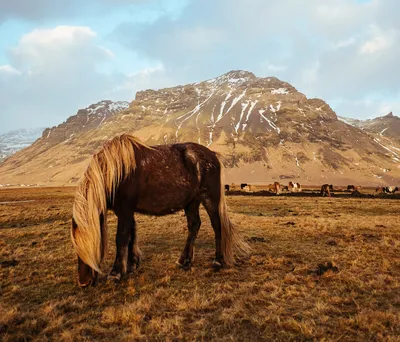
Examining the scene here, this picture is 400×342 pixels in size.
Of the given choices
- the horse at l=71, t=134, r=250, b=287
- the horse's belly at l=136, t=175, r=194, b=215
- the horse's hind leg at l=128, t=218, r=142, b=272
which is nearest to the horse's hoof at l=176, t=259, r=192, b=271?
the horse at l=71, t=134, r=250, b=287

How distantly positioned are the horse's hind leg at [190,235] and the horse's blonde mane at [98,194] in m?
2.15

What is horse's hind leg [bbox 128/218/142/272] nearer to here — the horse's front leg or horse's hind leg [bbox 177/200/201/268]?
the horse's front leg

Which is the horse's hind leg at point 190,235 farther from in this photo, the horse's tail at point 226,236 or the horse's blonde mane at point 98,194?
the horse's blonde mane at point 98,194

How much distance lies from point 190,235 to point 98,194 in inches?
114

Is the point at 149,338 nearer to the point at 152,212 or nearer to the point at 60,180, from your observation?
the point at 152,212

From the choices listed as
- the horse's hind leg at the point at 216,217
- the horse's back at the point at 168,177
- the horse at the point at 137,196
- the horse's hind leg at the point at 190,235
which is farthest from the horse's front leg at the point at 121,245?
the horse's hind leg at the point at 216,217

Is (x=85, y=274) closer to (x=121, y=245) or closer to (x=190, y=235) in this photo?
(x=121, y=245)

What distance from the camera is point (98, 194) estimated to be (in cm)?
639

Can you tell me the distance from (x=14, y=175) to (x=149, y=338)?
227 m

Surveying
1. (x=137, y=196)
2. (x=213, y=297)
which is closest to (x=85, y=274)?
(x=137, y=196)

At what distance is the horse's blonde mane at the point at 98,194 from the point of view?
20.0 feet

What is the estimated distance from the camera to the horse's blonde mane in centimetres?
609

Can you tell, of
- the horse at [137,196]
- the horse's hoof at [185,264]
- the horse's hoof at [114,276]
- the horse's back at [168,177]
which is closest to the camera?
the horse at [137,196]

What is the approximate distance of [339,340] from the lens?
13.8 ft
